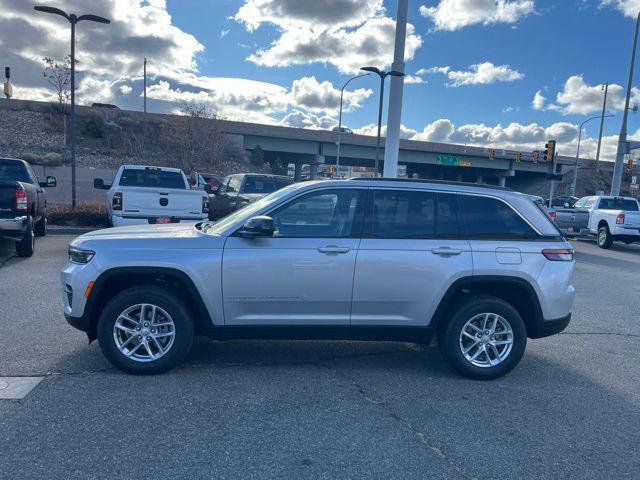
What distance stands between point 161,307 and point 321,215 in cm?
163

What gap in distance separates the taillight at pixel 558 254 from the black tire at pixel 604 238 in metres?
14.1

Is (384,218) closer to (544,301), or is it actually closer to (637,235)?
(544,301)

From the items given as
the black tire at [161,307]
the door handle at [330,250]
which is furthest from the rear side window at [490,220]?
the black tire at [161,307]

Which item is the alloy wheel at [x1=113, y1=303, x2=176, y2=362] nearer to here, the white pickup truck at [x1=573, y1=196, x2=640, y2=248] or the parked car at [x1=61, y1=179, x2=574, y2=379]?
the parked car at [x1=61, y1=179, x2=574, y2=379]

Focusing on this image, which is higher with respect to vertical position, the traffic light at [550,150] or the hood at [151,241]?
the traffic light at [550,150]

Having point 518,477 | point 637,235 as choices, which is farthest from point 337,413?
point 637,235

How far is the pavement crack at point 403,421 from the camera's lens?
10.9 feet

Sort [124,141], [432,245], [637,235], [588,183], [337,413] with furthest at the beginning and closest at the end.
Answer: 1. [588,183]
2. [124,141]
3. [637,235]
4. [432,245]
5. [337,413]

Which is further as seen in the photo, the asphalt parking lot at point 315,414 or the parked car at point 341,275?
the parked car at point 341,275

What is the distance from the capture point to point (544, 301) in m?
4.79

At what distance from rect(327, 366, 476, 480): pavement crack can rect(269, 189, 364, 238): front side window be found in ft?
4.26

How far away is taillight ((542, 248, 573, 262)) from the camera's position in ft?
15.7

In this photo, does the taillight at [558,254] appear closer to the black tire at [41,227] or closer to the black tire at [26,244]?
the black tire at [26,244]

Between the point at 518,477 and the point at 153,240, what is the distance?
334 centimetres
